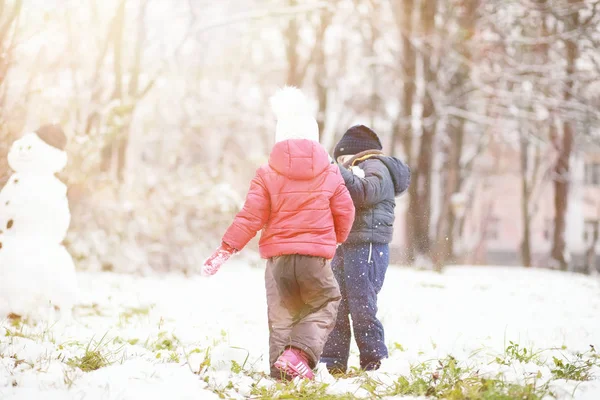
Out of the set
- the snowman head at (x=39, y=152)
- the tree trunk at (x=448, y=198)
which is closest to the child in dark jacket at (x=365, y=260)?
the snowman head at (x=39, y=152)

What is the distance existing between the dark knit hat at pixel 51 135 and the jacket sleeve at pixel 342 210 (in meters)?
3.01

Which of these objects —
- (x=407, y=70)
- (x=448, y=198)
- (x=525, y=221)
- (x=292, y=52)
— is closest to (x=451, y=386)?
(x=448, y=198)

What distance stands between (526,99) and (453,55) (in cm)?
255

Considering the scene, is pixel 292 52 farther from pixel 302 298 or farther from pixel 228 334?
pixel 302 298

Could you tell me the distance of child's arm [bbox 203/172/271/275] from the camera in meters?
4.15

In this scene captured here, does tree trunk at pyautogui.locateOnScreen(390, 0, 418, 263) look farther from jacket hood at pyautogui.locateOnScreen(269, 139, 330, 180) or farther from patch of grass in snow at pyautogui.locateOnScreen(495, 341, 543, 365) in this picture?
jacket hood at pyautogui.locateOnScreen(269, 139, 330, 180)

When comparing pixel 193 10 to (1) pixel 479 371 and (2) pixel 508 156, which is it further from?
(2) pixel 508 156

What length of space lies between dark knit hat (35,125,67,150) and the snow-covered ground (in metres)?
1.60

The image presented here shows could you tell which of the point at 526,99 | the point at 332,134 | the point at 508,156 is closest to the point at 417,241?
the point at 526,99

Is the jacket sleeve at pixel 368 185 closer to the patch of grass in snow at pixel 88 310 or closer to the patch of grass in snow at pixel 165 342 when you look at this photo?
the patch of grass in snow at pixel 165 342

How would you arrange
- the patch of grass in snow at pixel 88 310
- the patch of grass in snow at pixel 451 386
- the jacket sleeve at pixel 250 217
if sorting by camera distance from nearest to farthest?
the patch of grass in snow at pixel 451 386
the jacket sleeve at pixel 250 217
the patch of grass in snow at pixel 88 310

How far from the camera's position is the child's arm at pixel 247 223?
4.15 metres

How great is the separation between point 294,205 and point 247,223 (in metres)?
0.32

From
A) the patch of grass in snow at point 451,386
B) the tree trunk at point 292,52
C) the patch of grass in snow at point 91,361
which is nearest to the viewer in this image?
→ the patch of grass in snow at point 451,386
